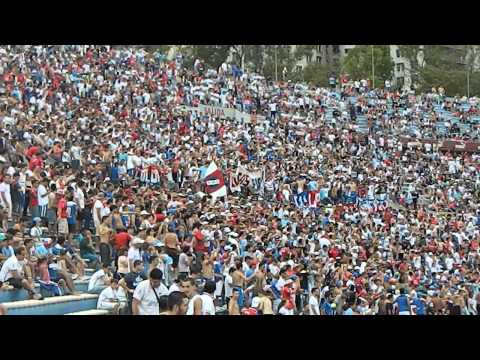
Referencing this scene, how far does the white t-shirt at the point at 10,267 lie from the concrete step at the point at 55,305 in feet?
0.81

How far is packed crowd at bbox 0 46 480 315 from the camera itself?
7.77 meters

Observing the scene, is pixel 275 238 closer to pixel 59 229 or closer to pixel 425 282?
pixel 425 282

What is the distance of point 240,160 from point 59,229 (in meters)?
4.63

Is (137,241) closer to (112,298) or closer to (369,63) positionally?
(112,298)

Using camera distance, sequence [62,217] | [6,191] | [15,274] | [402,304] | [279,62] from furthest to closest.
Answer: [279,62]
[402,304]
[6,191]
[62,217]
[15,274]

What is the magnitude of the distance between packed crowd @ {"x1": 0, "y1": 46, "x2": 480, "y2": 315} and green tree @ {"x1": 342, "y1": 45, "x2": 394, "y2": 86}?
81cm

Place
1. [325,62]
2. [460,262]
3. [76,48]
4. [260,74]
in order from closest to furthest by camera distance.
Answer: [460,262] < [76,48] < [260,74] < [325,62]

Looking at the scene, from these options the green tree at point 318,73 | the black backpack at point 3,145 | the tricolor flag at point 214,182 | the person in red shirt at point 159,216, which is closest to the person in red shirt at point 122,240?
the person in red shirt at point 159,216

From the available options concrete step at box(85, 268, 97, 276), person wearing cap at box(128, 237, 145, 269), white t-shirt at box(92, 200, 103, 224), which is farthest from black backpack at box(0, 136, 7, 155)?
person wearing cap at box(128, 237, 145, 269)

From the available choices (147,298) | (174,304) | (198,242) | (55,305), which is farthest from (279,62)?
(174,304)

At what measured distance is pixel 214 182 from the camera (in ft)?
36.3

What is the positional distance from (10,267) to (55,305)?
488mm
